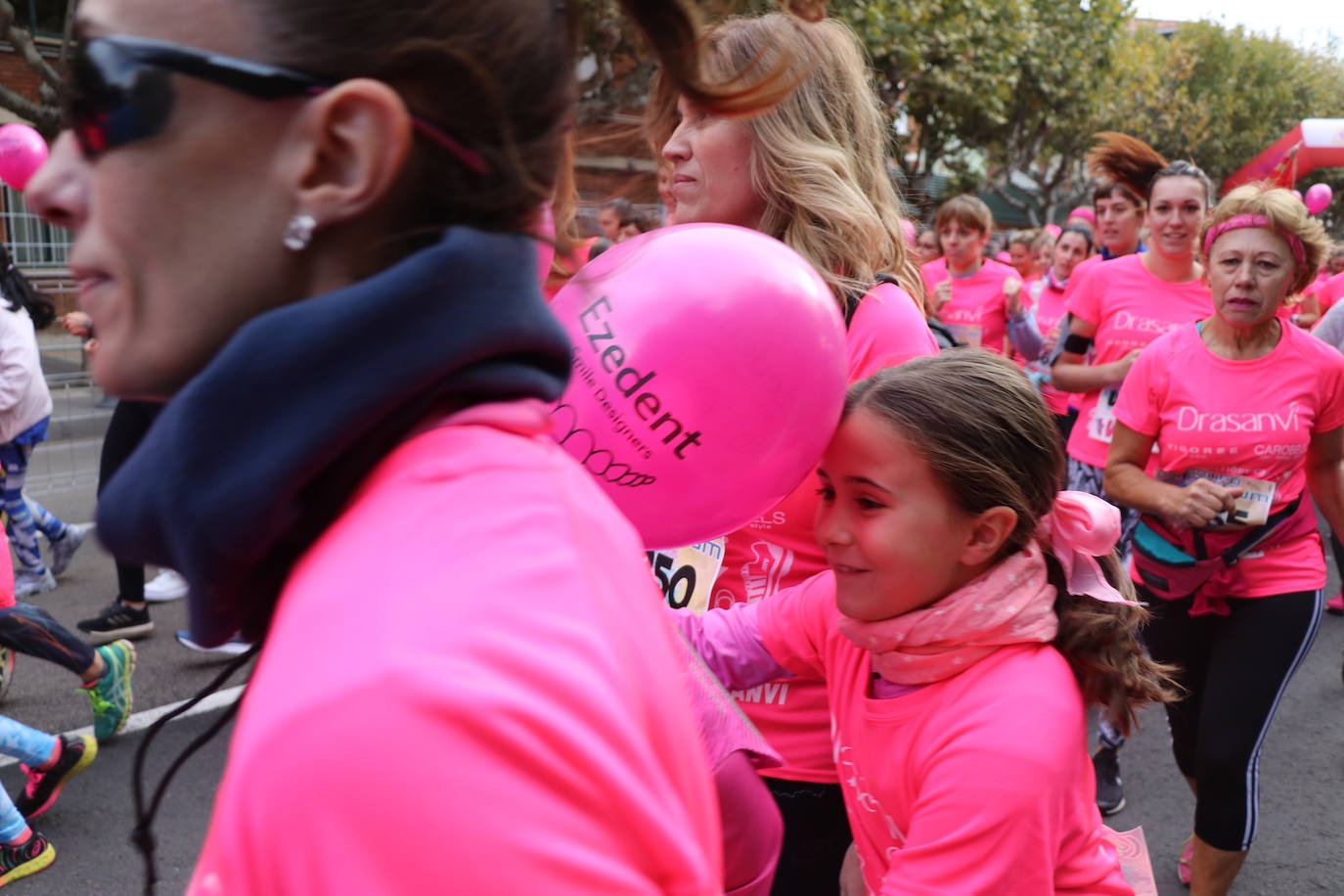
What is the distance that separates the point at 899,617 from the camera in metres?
1.83

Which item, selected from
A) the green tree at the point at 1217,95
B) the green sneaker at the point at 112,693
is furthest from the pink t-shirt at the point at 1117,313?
the green tree at the point at 1217,95

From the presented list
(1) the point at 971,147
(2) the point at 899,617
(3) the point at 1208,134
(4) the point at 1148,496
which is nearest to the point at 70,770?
(2) the point at 899,617

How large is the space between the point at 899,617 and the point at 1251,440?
2.32 meters

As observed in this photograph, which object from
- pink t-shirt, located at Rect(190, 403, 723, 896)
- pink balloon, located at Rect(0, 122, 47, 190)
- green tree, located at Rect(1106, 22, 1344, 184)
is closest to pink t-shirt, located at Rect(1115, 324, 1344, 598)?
pink t-shirt, located at Rect(190, 403, 723, 896)

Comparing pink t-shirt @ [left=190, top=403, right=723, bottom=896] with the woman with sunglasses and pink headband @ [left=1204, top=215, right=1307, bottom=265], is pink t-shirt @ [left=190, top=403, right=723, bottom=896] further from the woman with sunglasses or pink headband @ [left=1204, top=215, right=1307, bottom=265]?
pink headband @ [left=1204, top=215, right=1307, bottom=265]

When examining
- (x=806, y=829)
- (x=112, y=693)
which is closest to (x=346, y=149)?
(x=806, y=829)

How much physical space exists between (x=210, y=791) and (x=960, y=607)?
333 centimetres

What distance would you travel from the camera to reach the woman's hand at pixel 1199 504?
349 centimetres

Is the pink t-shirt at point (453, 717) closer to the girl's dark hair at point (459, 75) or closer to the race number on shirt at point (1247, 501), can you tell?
the girl's dark hair at point (459, 75)

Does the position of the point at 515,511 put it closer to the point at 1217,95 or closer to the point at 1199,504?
the point at 1199,504

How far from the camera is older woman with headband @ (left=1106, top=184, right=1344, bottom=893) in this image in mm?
3311

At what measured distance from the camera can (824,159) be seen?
2205 mm

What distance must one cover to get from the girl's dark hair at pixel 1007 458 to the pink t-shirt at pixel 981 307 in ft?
19.0

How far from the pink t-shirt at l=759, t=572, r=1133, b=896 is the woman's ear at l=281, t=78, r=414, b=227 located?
3.97ft
